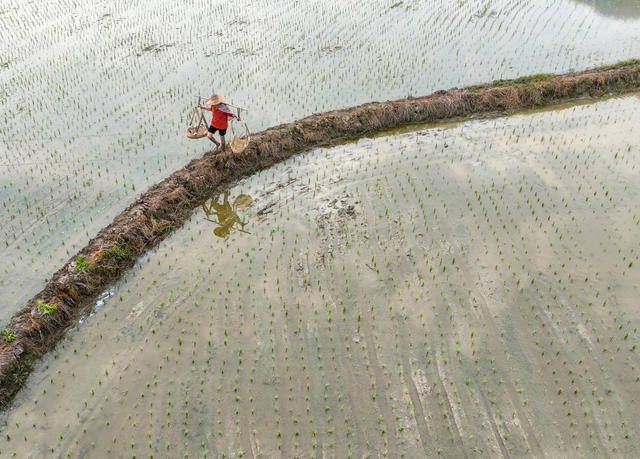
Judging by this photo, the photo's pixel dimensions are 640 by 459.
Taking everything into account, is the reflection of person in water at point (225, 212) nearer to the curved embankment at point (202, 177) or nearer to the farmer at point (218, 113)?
the curved embankment at point (202, 177)

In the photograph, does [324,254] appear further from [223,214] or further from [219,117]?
[219,117]

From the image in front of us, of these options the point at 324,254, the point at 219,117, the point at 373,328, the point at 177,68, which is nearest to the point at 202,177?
the point at 219,117

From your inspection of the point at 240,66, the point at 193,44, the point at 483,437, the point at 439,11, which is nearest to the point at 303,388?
the point at 483,437

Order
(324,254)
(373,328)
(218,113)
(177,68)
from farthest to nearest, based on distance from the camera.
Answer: (177,68) < (218,113) < (324,254) < (373,328)

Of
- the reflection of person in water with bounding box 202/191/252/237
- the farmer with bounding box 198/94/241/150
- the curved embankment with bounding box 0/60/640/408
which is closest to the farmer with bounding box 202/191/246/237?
the reflection of person in water with bounding box 202/191/252/237

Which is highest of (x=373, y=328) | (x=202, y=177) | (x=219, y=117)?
(x=219, y=117)

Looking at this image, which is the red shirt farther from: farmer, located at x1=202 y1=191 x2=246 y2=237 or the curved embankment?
farmer, located at x1=202 y1=191 x2=246 y2=237
